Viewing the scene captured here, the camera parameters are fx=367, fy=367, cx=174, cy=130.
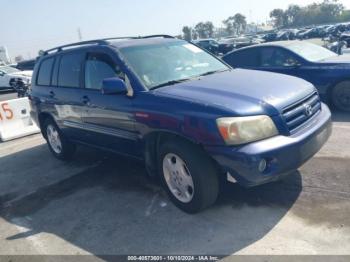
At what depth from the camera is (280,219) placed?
139 inches

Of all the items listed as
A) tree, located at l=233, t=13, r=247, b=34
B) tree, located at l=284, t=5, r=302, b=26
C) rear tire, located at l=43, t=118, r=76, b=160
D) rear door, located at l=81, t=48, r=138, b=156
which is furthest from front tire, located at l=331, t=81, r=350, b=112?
tree, located at l=233, t=13, r=247, b=34

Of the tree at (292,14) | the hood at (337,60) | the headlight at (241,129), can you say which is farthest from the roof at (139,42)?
the tree at (292,14)

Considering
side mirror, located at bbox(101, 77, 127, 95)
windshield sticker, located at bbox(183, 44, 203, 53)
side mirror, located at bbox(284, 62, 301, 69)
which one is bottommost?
side mirror, located at bbox(284, 62, 301, 69)

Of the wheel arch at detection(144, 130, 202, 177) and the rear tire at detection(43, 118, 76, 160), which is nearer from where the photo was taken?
the wheel arch at detection(144, 130, 202, 177)

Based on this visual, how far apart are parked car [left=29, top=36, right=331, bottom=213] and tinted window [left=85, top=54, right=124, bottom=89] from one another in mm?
13

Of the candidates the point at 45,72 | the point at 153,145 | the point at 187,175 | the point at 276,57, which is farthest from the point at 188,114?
the point at 276,57

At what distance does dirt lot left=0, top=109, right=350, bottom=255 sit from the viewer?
327 centimetres

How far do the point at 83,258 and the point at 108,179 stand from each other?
188 cm

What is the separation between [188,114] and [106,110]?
4.73 feet

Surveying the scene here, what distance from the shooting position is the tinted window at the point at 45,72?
19.7 feet

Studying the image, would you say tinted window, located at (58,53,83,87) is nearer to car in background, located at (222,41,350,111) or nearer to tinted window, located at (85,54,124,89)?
tinted window, located at (85,54,124,89)

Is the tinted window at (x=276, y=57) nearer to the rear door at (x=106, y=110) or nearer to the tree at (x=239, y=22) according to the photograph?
the rear door at (x=106, y=110)

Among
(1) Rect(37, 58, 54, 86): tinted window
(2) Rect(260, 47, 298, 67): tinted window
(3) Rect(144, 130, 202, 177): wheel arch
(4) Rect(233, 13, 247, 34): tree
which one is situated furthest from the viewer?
(4) Rect(233, 13, 247, 34): tree

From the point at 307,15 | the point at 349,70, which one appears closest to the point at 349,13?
the point at 307,15
